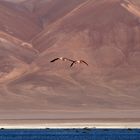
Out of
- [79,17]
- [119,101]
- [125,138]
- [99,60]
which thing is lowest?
[125,138]

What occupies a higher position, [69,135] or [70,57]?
[70,57]

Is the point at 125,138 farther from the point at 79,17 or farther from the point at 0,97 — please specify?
the point at 79,17

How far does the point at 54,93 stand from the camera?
70.7 meters

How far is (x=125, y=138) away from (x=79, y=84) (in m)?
49.2

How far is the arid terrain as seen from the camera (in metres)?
68.2

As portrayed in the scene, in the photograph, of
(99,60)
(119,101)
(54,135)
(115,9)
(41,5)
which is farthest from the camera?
(41,5)

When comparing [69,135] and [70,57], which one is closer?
[69,135]

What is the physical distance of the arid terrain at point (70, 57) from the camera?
6825 centimetres

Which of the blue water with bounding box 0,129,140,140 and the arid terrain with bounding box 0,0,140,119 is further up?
the arid terrain with bounding box 0,0,140,119

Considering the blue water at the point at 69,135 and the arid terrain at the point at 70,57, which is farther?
the arid terrain at the point at 70,57

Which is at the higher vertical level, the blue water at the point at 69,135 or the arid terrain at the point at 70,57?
the arid terrain at the point at 70,57

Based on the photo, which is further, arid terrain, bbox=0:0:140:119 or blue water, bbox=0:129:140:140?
arid terrain, bbox=0:0:140:119

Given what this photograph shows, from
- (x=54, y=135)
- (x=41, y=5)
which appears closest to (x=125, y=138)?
(x=54, y=135)

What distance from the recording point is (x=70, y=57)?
76.2 meters
